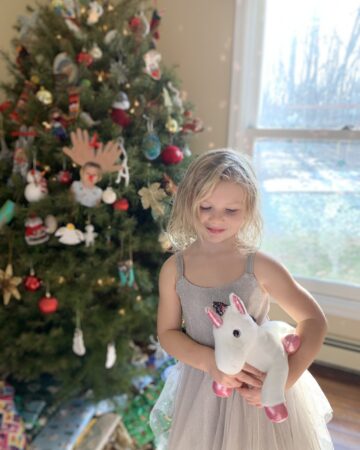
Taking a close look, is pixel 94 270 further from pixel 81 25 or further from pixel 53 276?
pixel 81 25

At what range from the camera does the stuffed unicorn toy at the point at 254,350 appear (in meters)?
0.60

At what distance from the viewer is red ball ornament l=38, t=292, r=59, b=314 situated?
1209 millimetres

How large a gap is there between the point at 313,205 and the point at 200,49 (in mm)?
986

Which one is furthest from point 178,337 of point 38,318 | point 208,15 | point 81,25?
point 208,15

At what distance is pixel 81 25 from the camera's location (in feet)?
4.40

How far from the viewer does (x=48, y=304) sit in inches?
47.6

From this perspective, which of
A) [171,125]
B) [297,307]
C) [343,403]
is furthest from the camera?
[343,403]

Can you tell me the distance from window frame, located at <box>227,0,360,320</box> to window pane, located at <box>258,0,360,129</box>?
4cm

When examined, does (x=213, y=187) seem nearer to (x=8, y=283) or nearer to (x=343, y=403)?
(x=8, y=283)

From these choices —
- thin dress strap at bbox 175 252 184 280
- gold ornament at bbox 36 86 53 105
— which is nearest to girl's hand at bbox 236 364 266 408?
thin dress strap at bbox 175 252 184 280

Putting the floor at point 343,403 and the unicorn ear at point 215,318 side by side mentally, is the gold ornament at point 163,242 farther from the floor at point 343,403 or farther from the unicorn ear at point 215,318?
the floor at point 343,403

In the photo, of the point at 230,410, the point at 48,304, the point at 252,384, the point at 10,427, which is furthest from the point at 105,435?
the point at 252,384

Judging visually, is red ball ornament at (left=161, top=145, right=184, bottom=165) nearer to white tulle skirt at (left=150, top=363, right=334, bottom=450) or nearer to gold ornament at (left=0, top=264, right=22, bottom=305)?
gold ornament at (left=0, top=264, right=22, bottom=305)

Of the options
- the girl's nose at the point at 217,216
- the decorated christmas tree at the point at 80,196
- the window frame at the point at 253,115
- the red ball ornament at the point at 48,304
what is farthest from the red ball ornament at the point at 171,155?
the girl's nose at the point at 217,216
